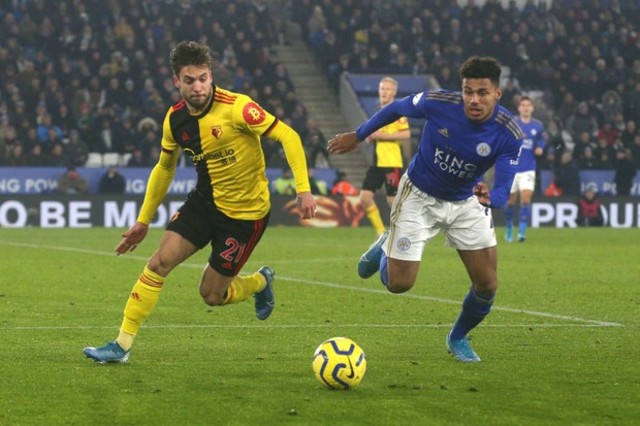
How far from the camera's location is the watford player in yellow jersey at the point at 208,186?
7949 mm

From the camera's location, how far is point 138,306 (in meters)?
8.02

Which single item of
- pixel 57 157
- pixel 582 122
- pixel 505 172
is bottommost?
pixel 582 122

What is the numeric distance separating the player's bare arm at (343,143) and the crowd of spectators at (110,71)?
19229 mm

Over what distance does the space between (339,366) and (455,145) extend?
1832mm

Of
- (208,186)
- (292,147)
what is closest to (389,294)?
(208,186)

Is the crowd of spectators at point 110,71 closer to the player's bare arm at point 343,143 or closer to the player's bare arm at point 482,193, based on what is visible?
the player's bare arm at point 343,143

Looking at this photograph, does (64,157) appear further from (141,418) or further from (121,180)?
(141,418)

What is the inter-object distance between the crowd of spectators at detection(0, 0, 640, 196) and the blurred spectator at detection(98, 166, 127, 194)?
106 cm

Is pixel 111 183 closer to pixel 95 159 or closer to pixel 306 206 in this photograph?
pixel 95 159

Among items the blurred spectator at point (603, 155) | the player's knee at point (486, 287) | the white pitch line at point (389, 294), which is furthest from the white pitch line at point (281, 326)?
the blurred spectator at point (603, 155)

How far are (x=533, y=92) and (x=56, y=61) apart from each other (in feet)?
39.1

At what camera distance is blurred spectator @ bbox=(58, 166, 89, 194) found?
26.5m

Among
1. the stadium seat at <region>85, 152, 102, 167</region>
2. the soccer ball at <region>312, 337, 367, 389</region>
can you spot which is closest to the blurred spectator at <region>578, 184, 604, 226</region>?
the stadium seat at <region>85, 152, 102, 167</region>

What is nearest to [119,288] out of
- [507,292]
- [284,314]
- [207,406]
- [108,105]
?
[284,314]
